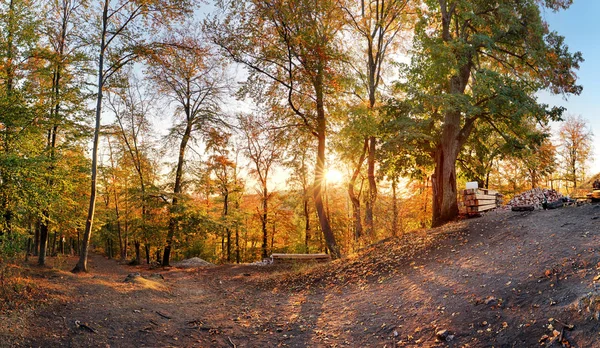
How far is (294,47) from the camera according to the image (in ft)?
38.5

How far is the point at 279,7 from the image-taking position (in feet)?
35.9

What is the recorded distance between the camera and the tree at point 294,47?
11.4 metres

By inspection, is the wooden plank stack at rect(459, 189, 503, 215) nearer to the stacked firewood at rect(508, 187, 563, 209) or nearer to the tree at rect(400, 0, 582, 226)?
the tree at rect(400, 0, 582, 226)

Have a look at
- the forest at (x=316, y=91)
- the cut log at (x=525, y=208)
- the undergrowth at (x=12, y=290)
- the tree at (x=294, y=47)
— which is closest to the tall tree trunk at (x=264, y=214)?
the forest at (x=316, y=91)

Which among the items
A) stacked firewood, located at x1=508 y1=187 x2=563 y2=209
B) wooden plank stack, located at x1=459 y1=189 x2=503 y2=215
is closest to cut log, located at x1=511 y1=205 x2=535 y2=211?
wooden plank stack, located at x1=459 y1=189 x2=503 y2=215

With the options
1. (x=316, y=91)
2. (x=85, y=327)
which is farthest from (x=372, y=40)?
(x=85, y=327)

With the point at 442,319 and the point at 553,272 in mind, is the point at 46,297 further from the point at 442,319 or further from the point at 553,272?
the point at 553,272

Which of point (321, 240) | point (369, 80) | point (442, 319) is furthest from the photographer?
point (321, 240)

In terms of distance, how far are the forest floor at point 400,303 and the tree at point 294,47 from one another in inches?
201

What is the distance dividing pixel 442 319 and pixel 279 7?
9904mm

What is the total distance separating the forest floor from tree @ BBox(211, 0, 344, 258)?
5.09 meters

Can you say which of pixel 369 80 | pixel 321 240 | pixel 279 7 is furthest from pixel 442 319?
pixel 321 240

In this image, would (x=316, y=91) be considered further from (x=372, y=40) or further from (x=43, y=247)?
(x=43, y=247)

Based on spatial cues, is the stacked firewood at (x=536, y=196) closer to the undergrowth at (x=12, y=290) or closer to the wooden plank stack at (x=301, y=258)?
the wooden plank stack at (x=301, y=258)
